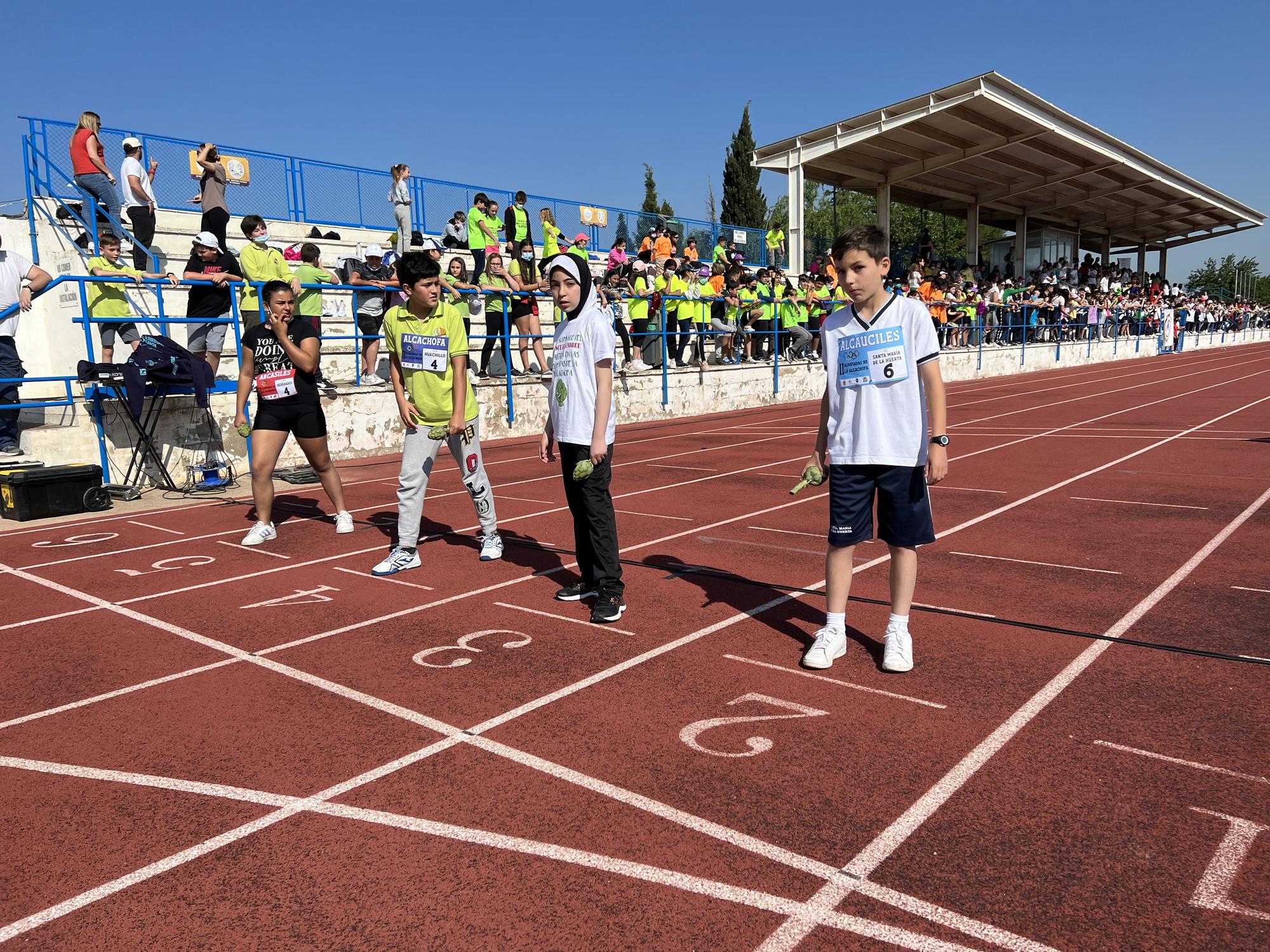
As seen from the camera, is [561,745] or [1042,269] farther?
[1042,269]

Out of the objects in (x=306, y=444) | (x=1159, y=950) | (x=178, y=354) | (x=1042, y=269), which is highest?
(x=1042, y=269)

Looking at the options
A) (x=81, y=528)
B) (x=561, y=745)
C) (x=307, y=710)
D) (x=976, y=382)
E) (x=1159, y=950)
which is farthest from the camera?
(x=976, y=382)

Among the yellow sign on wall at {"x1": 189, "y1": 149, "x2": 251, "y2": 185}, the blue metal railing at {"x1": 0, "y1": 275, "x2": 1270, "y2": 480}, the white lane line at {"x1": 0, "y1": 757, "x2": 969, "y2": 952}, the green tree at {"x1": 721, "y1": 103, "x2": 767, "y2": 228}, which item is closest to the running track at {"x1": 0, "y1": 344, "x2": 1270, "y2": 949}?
the white lane line at {"x1": 0, "y1": 757, "x2": 969, "y2": 952}

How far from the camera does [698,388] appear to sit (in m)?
17.7

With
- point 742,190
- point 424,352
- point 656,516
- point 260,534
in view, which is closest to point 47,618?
point 260,534

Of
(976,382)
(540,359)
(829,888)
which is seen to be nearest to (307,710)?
(829,888)

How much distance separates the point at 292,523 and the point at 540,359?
726 centimetres

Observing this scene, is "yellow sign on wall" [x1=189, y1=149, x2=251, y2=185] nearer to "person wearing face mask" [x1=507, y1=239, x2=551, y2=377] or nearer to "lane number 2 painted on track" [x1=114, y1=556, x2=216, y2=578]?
"person wearing face mask" [x1=507, y1=239, x2=551, y2=377]

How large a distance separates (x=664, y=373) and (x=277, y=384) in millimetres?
10195

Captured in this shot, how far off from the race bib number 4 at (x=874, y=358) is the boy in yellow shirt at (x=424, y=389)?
2773mm

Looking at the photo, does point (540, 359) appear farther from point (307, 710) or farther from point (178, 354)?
point (307, 710)

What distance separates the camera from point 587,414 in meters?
4.90

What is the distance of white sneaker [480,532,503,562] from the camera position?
251 inches

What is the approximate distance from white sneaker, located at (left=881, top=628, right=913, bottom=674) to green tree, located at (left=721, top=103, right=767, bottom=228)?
61343 millimetres
